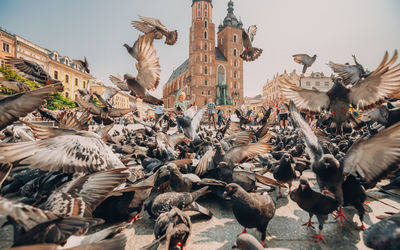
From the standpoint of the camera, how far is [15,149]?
6.43 ft

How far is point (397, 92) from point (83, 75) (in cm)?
6692

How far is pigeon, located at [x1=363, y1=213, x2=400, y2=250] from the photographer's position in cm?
138

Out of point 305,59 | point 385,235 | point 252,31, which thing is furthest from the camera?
point 252,31

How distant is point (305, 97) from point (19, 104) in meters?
5.90

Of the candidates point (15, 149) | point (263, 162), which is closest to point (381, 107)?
point (263, 162)

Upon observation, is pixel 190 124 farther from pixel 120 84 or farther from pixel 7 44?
pixel 7 44

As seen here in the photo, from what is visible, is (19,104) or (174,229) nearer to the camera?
(174,229)

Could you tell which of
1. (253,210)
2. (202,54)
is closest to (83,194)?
(253,210)

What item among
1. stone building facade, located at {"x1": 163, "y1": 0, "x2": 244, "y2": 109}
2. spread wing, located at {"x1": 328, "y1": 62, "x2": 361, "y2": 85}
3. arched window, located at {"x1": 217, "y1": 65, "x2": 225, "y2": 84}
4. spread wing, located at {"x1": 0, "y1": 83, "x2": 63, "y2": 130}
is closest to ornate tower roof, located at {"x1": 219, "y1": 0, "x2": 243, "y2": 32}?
stone building facade, located at {"x1": 163, "y1": 0, "x2": 244, "y2": 109}

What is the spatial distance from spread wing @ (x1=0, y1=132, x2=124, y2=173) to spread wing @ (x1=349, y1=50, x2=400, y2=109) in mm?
4482

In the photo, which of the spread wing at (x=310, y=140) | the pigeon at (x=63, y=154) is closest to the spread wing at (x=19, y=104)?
the pigeon at (x=63, y=154)

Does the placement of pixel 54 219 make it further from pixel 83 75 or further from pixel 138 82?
pixel 83 75

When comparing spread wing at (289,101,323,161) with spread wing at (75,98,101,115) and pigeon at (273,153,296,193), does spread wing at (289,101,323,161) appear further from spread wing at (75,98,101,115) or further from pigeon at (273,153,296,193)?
spread wing at (75,98,101,115)

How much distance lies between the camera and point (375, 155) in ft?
6.56
